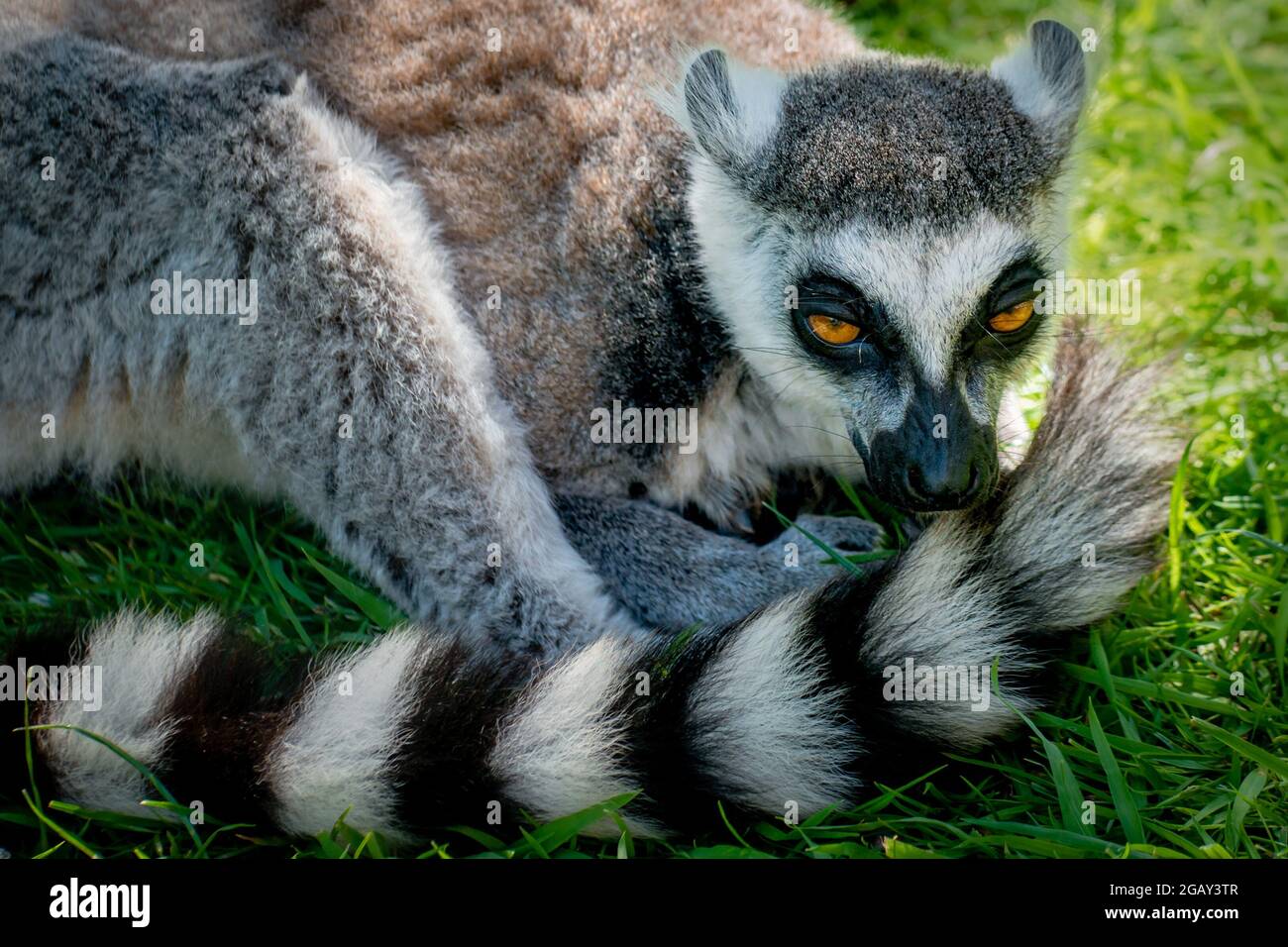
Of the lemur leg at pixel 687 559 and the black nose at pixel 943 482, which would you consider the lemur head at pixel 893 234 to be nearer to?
the black nose at pixel 943 482

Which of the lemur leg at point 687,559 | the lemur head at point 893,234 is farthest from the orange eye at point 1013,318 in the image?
the lemur leg at point 687,559

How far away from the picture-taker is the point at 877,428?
2963 mm

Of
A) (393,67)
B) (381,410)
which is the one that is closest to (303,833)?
(381,410)

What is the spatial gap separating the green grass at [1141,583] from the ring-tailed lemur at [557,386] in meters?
0.15

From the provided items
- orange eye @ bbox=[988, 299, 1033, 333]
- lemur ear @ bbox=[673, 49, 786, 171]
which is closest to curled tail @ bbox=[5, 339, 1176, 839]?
orange eye @ bbox=[988, 299, 1033, 333]

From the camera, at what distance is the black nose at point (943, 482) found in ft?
9.09

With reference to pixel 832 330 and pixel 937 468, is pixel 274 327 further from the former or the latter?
pixel 937 468

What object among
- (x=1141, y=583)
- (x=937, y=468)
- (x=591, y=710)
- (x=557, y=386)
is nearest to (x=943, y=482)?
(x=937, y=468)

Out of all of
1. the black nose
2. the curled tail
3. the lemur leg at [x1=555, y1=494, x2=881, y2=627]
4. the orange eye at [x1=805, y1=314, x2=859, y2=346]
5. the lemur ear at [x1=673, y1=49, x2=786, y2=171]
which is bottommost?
the curled tail

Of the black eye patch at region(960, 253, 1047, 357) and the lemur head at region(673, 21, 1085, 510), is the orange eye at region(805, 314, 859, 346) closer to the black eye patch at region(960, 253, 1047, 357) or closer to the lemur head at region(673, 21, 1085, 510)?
the lemur head at region(673, 21, 1085, 510)

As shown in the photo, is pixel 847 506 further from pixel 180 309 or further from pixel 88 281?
pixel 88 281

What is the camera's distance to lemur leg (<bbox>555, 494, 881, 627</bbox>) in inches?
129

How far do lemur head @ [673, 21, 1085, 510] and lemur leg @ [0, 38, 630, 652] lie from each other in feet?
2.69

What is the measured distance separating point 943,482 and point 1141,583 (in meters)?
0.79
